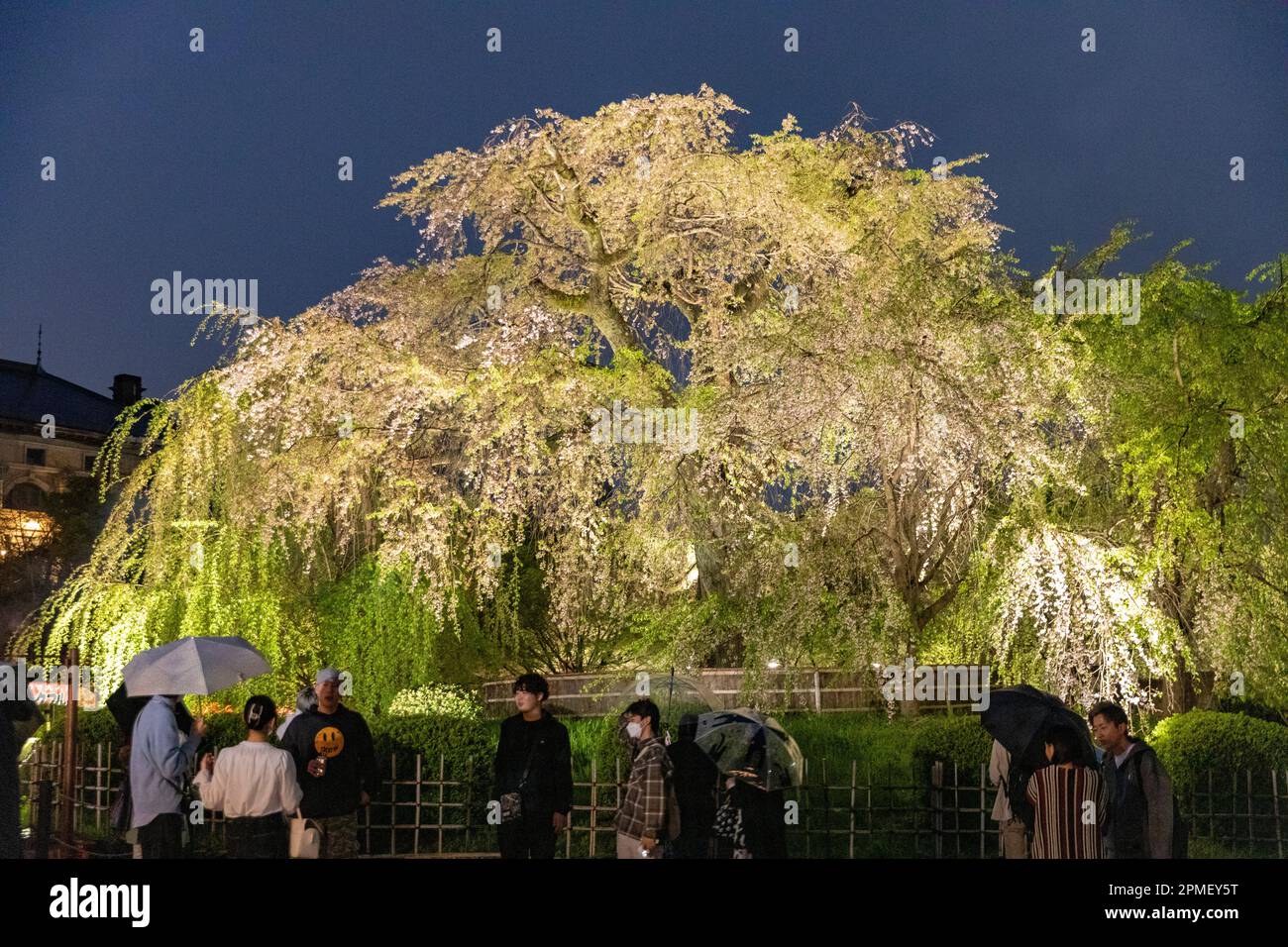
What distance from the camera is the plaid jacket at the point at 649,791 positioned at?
7531 millimetres

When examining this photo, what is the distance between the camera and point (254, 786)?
786cm

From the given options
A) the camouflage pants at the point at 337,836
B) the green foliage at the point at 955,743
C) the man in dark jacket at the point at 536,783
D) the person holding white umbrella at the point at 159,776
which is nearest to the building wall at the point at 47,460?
the green foliage at the point at 955,743

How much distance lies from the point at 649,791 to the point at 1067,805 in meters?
2.40

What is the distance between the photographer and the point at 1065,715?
8.70m

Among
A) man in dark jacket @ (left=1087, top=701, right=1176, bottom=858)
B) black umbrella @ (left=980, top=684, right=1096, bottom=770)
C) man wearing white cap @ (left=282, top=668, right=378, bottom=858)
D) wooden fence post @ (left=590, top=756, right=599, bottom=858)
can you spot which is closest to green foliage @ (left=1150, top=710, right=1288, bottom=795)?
black umbrella @ (left=980, top=684, right=1096, bottom=770)

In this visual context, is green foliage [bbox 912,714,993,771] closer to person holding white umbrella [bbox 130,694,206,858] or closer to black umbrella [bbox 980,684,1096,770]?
black umbrella [bbox 980,684,1096,770]

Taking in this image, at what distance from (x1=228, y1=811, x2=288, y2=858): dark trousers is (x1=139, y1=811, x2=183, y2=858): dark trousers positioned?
69 cm

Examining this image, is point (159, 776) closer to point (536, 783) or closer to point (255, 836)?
point (255, 836)

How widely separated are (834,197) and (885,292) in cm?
397

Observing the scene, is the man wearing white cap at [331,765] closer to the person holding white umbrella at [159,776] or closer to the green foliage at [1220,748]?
the person holding white umbrella at [159,776]

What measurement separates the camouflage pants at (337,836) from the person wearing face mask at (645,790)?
2003 millimetres
